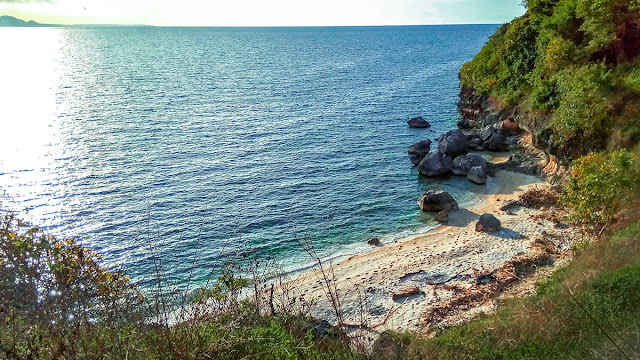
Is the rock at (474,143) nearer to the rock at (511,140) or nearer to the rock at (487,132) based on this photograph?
the rock at (487,132)

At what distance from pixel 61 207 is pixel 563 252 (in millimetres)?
44883

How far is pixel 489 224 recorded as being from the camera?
39.9 metres

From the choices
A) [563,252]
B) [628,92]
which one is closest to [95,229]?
[563,252]

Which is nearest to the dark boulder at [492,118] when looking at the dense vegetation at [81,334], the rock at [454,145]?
the rock at [454,145]

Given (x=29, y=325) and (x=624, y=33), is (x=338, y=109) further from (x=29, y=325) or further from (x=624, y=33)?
(x=29, y=325)

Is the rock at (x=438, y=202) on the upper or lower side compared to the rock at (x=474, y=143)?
lower

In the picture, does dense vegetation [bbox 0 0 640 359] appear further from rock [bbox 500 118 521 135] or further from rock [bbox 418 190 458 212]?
rock [bbox 418 190 458 212]

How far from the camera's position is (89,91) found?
105 meters

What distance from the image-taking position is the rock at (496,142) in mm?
57812

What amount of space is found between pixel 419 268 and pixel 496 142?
2952cm

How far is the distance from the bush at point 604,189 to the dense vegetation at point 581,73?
9164mm

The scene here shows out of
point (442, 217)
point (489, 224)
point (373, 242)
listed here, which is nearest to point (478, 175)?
point (442, 217)

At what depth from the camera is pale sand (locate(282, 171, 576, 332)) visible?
2995 centimetres

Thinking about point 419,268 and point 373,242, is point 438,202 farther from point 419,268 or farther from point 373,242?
point 419,268
